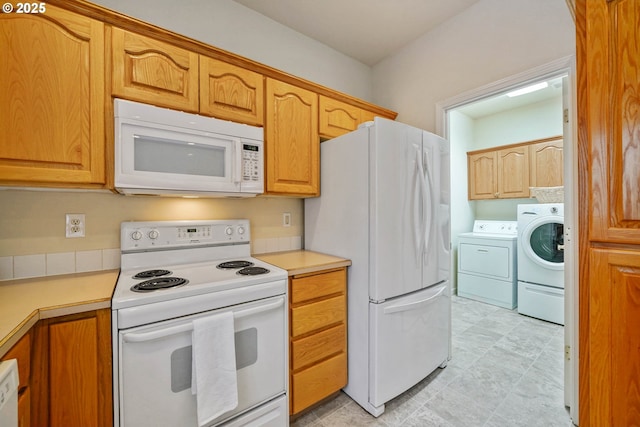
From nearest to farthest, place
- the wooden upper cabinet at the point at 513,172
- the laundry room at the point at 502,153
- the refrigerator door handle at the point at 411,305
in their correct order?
the refrigerator door handle at the point at 411,305
the laundry room at the point at 502,153
the wooden upper cabinet at the point at 513,172

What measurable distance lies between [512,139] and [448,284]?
320cm

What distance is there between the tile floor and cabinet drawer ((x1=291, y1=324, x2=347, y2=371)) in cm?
37

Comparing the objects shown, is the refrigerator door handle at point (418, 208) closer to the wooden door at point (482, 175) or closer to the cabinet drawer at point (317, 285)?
the cabinet drawer at point (317, 285)

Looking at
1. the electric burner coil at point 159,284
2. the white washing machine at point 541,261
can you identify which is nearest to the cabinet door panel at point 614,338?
the electric burner coil at point 159,284

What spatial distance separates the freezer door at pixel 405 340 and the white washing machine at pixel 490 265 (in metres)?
1.90

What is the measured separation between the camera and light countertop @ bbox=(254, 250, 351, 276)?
155 cm

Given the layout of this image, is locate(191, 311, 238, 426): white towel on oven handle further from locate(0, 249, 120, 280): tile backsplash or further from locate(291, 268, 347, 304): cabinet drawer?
locate(0, 249, 120, 280): tile backsplash

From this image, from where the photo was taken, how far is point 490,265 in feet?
11.4

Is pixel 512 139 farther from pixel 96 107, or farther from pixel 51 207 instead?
pixel 51 207

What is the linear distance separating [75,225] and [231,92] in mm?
1149

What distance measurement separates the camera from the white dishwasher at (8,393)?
2.07 ft

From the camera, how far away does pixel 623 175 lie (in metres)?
0.80

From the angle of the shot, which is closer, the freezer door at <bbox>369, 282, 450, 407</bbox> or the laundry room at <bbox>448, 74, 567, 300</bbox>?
the freezer door at <bbox>369, 282, 450, 407</bbox>

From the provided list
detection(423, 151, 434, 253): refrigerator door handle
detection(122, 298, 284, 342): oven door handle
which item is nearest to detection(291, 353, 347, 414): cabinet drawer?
detection(122, 298, 284, 342): oven door handle
